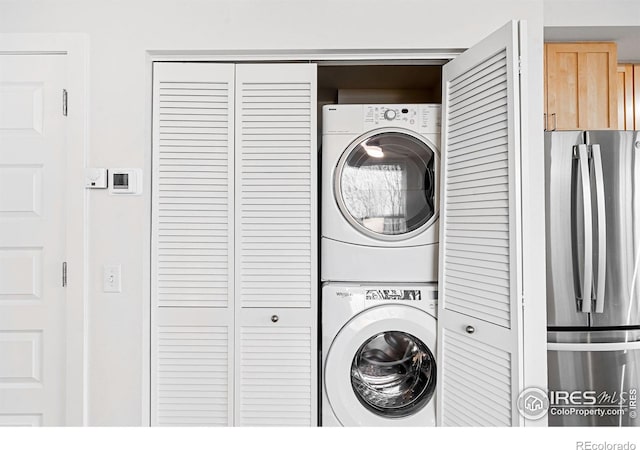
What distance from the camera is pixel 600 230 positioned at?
83.6 inches

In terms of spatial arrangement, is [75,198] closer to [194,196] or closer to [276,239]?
[194,196]

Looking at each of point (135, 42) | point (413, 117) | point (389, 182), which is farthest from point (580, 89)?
point (135, 42)

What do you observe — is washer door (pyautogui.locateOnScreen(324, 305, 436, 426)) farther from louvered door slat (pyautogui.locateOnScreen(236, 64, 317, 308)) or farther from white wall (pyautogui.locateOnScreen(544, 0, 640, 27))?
white wall (pyautogui.locateOnScreen(544, 0, 640, 27))

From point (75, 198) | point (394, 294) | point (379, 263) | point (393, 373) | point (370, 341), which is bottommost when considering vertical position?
point (393, 373)

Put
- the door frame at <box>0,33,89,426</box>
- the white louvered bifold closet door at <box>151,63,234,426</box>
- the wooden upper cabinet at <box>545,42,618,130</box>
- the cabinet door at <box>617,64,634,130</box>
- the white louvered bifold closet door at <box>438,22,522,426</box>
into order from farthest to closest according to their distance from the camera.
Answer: the cabinet door at <box>617,64,634,130</box>, the wooden upper cabinet at <box>545,42,618,130</box>, the white louvered bifold closet door at <box>151,63,234,426</box>, the door frame at <box>0,33,89,426</box>, the white louvered bifold closet door at <box>438,22,522,426</box>

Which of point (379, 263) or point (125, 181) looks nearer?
point (125, 181)

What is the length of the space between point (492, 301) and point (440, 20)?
1.13 meters

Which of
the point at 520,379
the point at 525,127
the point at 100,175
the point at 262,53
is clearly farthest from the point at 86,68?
the point at 520,379

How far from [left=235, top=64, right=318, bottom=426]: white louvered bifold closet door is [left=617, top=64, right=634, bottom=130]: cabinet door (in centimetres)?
169

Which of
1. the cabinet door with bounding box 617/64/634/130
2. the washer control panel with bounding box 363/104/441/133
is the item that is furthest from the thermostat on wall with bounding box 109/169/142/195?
the cabinet door with bounding box 617/64/634/130

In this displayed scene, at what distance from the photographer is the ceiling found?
2.21m

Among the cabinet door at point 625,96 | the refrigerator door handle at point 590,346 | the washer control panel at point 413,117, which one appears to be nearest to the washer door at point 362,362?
the refrigerator door handle at point 590,346

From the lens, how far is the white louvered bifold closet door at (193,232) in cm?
215

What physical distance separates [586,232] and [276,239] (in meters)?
1.29
